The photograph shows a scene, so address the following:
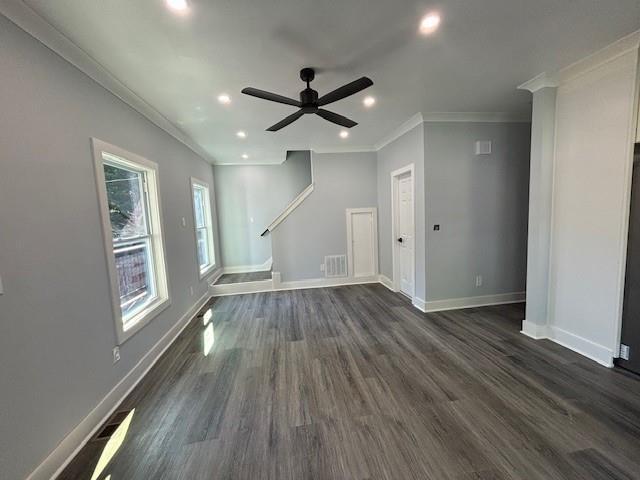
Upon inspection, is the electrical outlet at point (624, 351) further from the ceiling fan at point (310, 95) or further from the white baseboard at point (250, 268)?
the white baseboard at point (250, 268)

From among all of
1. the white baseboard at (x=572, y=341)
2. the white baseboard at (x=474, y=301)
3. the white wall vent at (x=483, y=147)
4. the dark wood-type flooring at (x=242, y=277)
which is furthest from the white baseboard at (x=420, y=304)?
the dark wood-type flooring at (x=242, y=277)

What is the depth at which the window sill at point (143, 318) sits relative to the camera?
2240mm

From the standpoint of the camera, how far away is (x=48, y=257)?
1.58 meters

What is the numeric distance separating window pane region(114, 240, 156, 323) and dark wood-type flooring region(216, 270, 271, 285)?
91.8 inches

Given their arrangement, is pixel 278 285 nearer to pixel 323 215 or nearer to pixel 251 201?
pixel 323 215

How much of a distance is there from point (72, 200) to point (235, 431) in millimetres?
1998

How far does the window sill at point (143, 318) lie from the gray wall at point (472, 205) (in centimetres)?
353

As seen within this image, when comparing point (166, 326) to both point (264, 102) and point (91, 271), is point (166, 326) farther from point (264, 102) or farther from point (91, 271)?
point (264, 102)

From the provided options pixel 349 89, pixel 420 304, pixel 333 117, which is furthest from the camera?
pixel 420 304

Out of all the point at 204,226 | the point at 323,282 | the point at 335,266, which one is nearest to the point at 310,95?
the point at 335,266

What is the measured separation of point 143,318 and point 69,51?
7.51ft

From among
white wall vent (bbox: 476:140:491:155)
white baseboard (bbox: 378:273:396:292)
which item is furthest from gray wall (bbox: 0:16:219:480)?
white wall vent (bbox: 476:140:491:155)

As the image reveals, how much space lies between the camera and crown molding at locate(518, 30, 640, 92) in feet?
6.66

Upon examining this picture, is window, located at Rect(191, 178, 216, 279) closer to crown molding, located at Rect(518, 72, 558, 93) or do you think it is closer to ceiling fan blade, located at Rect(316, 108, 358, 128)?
ceiling fan blade, located at Rect(316, 108, 358, 128)
